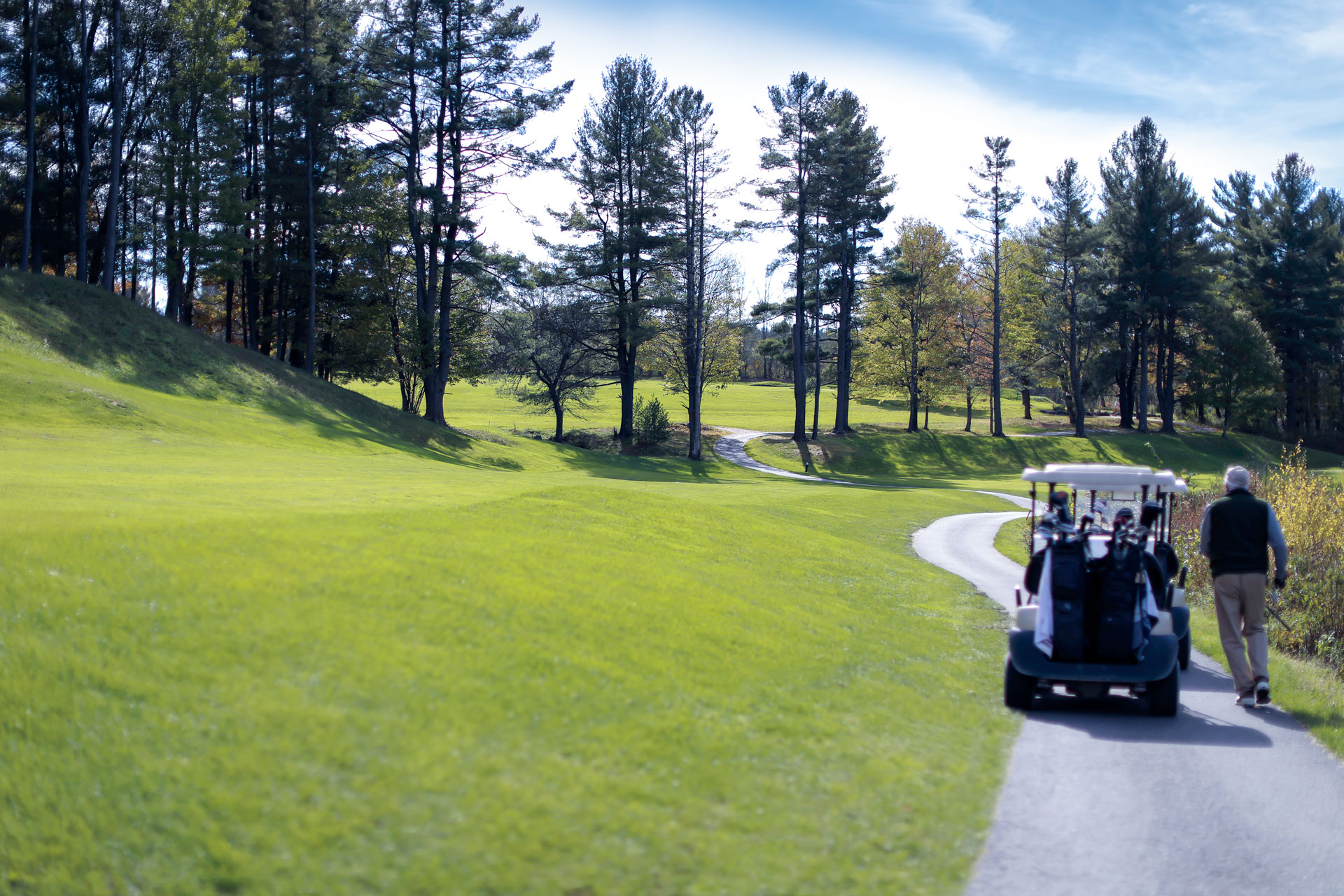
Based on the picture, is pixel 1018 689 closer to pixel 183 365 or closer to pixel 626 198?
pixel 183 365

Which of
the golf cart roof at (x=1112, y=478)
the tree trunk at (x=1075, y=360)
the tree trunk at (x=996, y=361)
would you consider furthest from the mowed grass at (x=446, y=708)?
the tree trunk at (x=1075, y=360)

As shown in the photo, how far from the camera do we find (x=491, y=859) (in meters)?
4.86

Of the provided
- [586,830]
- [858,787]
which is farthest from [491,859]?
[858,787]

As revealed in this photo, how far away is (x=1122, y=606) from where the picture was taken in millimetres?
8727

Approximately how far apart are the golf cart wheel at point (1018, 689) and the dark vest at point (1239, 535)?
2.51 meters

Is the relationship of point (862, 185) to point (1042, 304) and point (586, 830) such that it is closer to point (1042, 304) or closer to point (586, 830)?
point (1042, 304)

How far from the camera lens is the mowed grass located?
495cm

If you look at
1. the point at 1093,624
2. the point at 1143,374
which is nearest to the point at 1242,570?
the point at 1093,624

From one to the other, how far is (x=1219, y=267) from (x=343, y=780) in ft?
254

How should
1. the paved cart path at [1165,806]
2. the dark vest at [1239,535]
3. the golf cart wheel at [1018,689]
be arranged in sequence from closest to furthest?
the paved cart path at [1165,806] → the golf cart wheel at [1018,689] → the dark vest at [1239,535]

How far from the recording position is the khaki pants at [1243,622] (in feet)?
31.0

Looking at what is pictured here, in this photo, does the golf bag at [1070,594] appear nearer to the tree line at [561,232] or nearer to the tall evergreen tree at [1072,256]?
the tree line at [561,232]

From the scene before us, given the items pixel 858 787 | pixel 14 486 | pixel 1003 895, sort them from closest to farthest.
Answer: pixel 1003 895 → pixel 858 787 → pixel 14 486

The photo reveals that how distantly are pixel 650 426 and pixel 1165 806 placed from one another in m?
49.0
